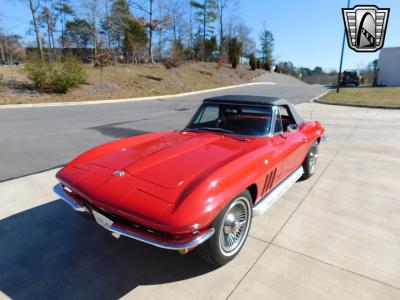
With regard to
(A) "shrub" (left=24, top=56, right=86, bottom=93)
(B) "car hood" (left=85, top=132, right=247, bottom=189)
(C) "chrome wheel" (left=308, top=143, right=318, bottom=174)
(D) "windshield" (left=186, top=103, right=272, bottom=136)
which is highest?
(A) "shrub" (left=24, top=56, right=86, bottom=93)

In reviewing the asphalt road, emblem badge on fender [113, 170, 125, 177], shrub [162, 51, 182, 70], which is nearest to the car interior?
emblem badge on fender [113, 170, 125, 177]

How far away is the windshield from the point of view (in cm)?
359

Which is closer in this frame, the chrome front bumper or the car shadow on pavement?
the chrome front bumper

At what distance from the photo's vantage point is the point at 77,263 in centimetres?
258

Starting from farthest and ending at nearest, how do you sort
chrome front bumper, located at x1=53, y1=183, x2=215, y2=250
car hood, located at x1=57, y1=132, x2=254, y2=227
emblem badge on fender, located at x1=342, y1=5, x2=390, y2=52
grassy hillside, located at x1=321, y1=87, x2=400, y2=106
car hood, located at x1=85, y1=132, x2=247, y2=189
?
grassy hillside, located at x1=321, y1=87, x2=400, y2=106 → emblem badge on fender, located at x1=342, y1=5, x2=390, y2=52 → car hood, located at x1=85, y1=132, x2=247, y2=189 → car hood, located at x1=57, y1=132, x2=254, y2=227 → chrome front bumper, located at x1=53, y1=183, x2=215, y2=250

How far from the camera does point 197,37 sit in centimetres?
4769

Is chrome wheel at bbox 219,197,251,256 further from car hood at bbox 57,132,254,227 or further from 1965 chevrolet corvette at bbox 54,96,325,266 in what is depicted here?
car hood at bbox 57,132,254,227

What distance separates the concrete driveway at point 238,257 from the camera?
7.50 feet

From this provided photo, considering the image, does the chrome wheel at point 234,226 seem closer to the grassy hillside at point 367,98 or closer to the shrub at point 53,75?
the grassy hillside at point 367,98

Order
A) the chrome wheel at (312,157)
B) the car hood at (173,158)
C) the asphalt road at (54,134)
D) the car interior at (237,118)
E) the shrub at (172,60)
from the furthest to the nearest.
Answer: the shrub at (172,60) < the asphalt road at (54,134) < the chrome wheel at (312,157) < the car interior at (237,118) < the car hood at (173,158)

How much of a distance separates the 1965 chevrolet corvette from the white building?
35.0 metres

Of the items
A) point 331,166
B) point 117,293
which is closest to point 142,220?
point 117,293

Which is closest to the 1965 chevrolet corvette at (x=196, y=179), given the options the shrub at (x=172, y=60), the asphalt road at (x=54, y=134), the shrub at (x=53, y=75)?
the asphalt road at (x=54, y=134)

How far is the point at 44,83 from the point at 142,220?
19.1 metres
